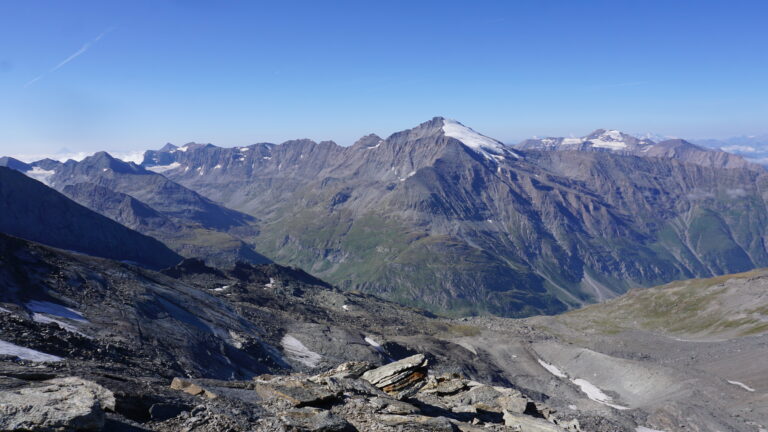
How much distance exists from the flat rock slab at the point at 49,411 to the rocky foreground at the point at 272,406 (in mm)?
29

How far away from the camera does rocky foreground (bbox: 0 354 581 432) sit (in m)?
16.9

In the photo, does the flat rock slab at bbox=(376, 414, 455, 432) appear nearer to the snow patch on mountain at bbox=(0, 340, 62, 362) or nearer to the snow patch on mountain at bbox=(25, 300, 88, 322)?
the snow patch on mountain at bbox=(0, 340, 62, 362)

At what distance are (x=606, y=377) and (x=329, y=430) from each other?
99143mm

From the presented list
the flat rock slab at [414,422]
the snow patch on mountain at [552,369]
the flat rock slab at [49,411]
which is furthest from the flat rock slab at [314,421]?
the snow patch on mountain at [552,369]

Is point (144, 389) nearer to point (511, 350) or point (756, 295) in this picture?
point (511, 350)

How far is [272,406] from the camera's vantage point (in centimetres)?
2559

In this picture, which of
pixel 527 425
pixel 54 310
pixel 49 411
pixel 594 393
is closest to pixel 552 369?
pixel 594 393

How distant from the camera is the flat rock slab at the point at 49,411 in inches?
Result: 617

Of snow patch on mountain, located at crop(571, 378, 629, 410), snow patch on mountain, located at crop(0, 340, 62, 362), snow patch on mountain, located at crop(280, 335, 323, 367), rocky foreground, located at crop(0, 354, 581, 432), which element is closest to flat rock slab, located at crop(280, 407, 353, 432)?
rocky foreground, located at crop(0, 354, 581, 432)

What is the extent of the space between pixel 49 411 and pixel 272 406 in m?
11.4

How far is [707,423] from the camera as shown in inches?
2933

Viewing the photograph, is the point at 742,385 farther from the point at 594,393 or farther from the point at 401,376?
the point at 401,376

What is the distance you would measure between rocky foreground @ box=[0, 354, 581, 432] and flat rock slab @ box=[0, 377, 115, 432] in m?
0.03

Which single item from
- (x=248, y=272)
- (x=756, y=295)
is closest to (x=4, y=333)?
(x=248, y=272)
